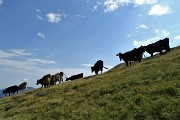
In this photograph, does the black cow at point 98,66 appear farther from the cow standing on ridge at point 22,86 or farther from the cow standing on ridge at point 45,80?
the cow standing on ridge at point 22,86

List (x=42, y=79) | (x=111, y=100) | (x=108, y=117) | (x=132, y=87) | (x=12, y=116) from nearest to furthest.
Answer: (x=108, y=117) < (x=111, y=100) < (x=132, y=87) < (x=12, y=116) < (x=42, y=79)

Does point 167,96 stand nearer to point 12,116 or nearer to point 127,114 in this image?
point 127,114

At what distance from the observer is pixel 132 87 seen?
2461 cm

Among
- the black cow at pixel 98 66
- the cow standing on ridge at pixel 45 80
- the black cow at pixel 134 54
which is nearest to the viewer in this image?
the black cow at pixel 134 54

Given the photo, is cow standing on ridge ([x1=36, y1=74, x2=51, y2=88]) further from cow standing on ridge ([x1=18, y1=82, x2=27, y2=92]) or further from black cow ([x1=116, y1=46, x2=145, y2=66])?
cow standing on ridge ([x1=18, y1=82, x2=27, y2=92])

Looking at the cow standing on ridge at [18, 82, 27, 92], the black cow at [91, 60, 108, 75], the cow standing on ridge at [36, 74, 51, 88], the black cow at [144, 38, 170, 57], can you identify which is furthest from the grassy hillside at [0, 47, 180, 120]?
the cow standing on ridge at [18, 82, 27, 92]

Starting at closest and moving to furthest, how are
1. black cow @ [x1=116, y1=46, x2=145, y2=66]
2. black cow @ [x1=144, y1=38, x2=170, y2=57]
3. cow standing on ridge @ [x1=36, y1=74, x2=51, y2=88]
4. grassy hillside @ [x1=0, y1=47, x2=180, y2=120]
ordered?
grassy hillside @ [x1=0, y1=47, x2=180, y2=120] < black cow @ [x1=116, y1=46, x2=145, y2=66] < black cow @ [x1=144, y1=38, x2=170, y2=57] < cow standing on ridge @ [x1=36, y1=74, x2=51, y2=88]

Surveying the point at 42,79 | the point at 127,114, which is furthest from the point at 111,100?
the point at 42,79

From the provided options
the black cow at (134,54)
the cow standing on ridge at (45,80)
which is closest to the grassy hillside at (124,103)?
the black cow at (134,54)

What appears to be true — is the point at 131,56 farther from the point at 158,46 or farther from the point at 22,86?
the point at 22,86

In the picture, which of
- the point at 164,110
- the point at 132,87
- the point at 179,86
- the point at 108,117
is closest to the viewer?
the point at 164,110

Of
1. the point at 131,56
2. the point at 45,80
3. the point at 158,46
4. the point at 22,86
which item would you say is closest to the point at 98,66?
the point at 131,56

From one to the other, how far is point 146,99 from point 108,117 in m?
3.15

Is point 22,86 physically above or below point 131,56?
below
